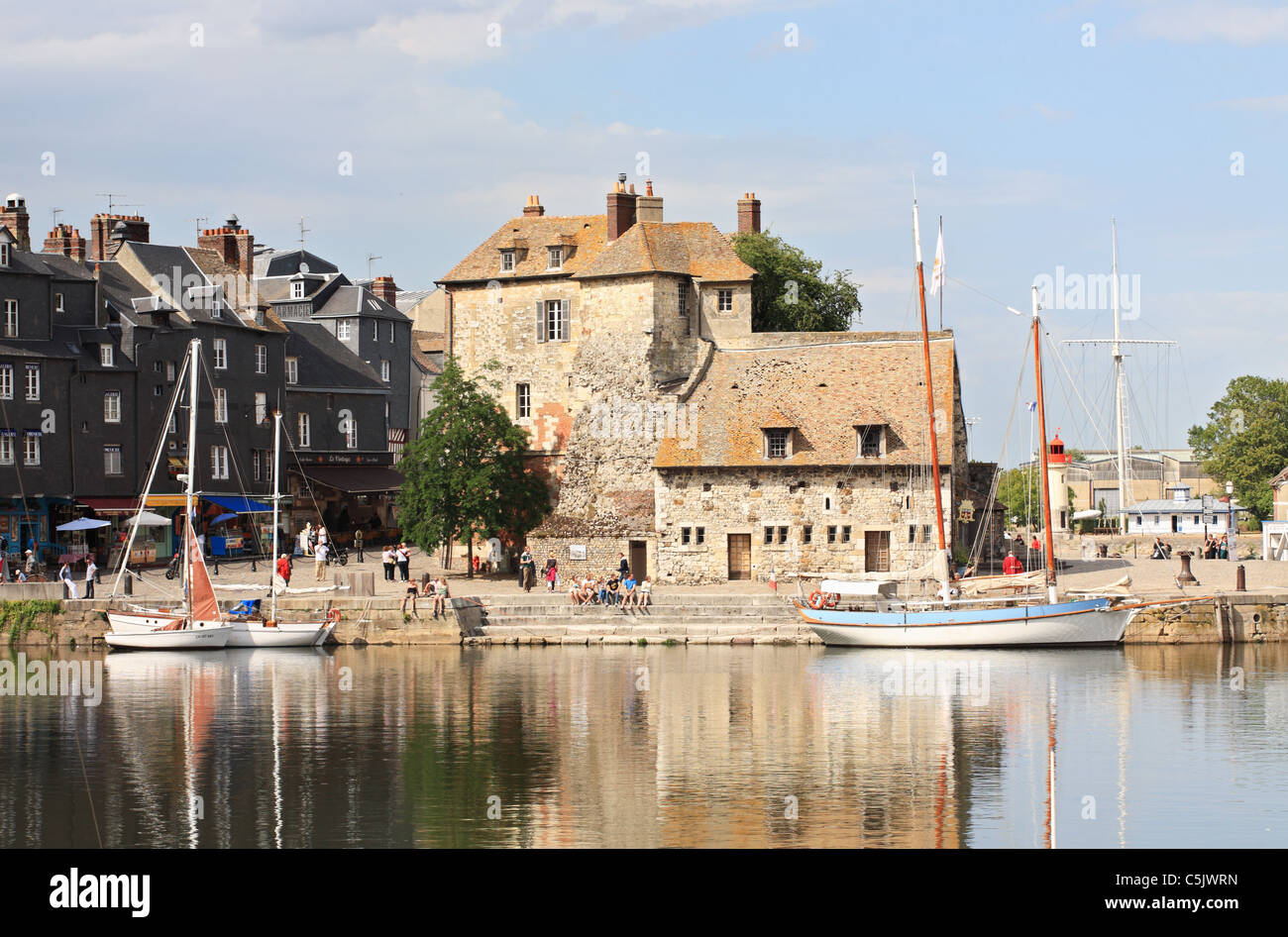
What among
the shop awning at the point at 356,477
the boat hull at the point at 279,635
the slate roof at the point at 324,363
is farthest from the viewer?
the slate roof at the point at 324,363

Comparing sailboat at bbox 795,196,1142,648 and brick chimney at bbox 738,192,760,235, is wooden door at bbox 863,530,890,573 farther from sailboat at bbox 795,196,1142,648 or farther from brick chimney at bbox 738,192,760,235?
brick chimney at bbox 738,192,760,235

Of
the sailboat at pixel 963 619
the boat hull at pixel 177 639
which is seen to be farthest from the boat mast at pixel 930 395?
the boat hull at pixel 177 639

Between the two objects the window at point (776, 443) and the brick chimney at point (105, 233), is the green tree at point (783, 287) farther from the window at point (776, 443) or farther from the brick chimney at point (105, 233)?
the brick chimney at point (105, 233)

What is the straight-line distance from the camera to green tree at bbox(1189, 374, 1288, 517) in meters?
102

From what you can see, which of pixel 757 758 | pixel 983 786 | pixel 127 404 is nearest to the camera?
pixel 983 786

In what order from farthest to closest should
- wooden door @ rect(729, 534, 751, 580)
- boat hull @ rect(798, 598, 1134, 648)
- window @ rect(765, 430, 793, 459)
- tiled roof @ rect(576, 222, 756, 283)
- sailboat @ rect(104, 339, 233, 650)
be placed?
tiled roof @ rect(576, 222, 756, 283) → wooden door @ rect(729, 534, 751, 580) → window @ rect(765, 430, 793, 459) → sailboat @ rect(104, 339, 233, 650) → boat hull @ rect(798, 598, 1134, 648)

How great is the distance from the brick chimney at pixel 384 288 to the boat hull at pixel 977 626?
47.0 m

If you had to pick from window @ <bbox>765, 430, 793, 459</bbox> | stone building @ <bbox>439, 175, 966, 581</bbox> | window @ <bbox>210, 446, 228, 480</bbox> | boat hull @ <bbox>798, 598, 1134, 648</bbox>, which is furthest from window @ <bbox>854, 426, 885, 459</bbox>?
window @ <bbox>210, 446, 228, 480</bbox>

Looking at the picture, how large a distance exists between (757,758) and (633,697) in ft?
26.5

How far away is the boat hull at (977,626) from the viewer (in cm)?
4559

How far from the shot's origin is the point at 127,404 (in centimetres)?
6356

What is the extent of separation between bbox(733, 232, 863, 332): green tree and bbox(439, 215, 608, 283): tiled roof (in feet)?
22.5
